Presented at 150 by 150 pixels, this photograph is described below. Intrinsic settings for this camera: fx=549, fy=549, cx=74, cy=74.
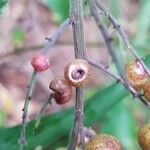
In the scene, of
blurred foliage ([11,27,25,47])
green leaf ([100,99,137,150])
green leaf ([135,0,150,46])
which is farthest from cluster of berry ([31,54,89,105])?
blurred foliage ([11,27,25,47])

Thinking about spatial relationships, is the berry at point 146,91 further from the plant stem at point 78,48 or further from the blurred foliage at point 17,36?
the blurred foliage at point 17,36

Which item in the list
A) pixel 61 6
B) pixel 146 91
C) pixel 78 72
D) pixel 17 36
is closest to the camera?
pixel 78 72

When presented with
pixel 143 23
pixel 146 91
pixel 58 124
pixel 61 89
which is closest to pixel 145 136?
pixel 146 91

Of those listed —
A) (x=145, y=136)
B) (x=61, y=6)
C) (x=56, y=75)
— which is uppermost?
(x=56, y=75)

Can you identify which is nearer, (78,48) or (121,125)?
(78,48)

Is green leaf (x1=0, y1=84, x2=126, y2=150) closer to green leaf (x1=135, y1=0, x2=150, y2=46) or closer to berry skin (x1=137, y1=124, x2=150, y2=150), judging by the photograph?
berry skin (x1=137, y1=124, x2=150, y2=150)

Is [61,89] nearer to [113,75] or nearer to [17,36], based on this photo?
[113,75]
